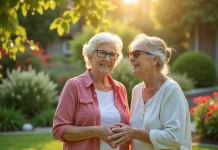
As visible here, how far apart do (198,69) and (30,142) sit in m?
10.7

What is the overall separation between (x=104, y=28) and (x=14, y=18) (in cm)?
107

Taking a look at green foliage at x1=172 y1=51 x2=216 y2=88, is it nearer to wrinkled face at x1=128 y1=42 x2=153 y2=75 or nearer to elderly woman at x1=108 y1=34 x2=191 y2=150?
elderly woman at x1=108 y1=34 x2=191 y2=150

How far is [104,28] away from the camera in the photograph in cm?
434

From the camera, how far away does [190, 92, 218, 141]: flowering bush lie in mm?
9055

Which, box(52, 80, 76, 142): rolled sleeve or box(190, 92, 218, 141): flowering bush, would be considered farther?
box(190, 92, 218, 141): flowering bush

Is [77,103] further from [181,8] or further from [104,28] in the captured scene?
[181,8]

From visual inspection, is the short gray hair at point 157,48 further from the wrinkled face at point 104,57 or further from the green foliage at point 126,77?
the green foliage at point 126,77

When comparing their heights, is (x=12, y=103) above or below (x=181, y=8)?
below

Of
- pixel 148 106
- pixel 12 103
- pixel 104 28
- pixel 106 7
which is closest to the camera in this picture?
pixel 148 106

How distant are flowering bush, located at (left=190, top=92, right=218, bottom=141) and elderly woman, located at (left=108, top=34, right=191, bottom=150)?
5427 millimetres

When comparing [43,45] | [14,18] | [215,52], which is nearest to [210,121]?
[14,18]

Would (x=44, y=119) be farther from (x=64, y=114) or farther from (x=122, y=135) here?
(x=122, y=135)

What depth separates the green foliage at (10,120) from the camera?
37.6 feet

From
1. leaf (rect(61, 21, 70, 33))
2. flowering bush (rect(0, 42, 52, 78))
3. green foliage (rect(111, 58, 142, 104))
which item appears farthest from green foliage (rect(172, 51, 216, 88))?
leaf (rect(61, 21, 70, 33))
